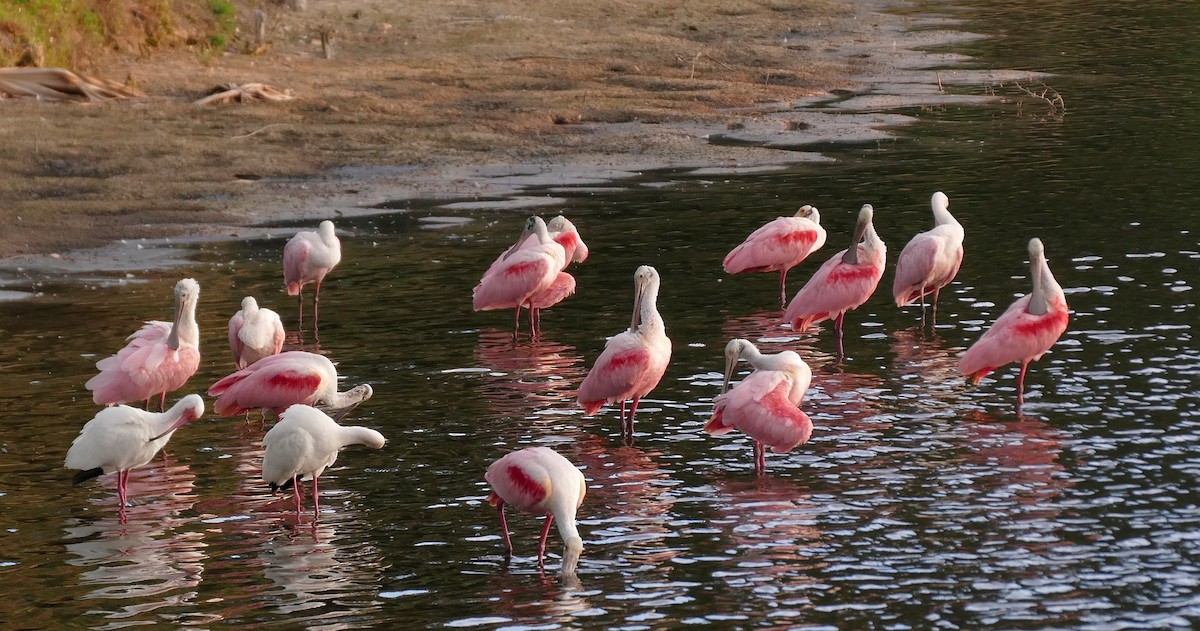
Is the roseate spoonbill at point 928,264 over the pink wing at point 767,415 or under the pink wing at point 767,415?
over

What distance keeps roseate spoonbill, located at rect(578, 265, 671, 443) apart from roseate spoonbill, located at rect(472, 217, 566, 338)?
2747 mm

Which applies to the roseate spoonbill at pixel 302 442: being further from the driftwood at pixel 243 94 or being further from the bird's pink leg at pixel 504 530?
the driftwood at pixel 243 94

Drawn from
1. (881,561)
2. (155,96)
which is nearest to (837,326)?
(881,561)

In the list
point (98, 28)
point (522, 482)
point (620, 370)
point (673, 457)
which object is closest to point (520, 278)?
point (620, 370)

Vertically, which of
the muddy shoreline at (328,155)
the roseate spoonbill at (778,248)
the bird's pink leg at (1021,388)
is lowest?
the bird's pink leg at (1021,388)

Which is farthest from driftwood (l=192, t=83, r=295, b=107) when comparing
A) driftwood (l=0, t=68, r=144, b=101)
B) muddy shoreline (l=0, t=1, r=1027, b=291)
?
driftwood (l=0, t=68, r=144, b=101)

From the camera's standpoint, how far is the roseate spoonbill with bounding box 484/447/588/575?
861 cm

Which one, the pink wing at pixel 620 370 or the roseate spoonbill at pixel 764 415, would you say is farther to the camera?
the pink wing at pixel 620 370

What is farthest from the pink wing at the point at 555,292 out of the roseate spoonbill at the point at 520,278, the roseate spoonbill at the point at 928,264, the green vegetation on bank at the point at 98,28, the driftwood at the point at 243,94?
Result: the green vegetation on bank at the point at 98,28

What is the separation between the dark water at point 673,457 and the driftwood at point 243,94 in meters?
6.66

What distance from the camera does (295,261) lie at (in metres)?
15.0

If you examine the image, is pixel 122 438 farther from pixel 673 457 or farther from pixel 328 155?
pixel 328 155

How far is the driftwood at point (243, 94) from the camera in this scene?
2464cm

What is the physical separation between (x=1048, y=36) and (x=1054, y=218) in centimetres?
1954
